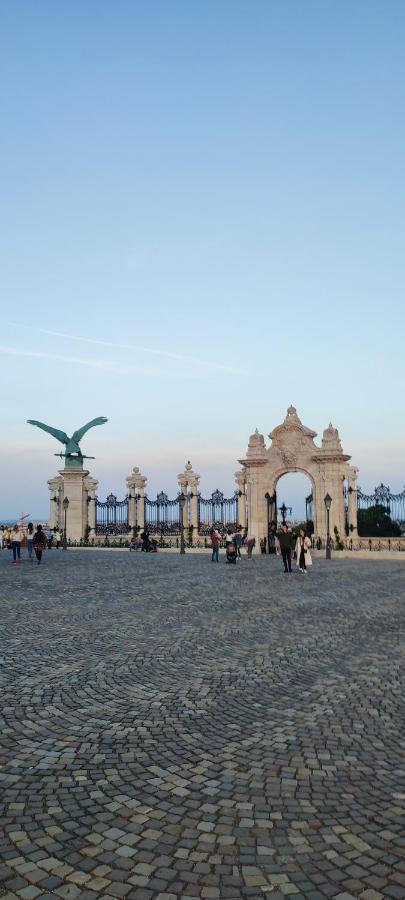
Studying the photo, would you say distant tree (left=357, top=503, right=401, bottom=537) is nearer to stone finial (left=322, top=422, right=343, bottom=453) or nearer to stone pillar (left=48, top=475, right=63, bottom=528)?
stone finial (left=322, top=422, right=343, bottom=453)

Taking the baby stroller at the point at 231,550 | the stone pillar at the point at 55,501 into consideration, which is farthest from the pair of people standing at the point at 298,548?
the stone pillar at the point at 55,501

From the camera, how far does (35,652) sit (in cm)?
880

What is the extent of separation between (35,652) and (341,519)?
28232 millimetres

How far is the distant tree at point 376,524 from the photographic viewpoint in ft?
182

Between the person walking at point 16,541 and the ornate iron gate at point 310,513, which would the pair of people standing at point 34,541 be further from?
the ornate iron gate at point 310,513

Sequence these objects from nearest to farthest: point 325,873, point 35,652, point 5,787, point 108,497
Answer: point 325,873 < point 5,787 < point 35,652 < point 108,497

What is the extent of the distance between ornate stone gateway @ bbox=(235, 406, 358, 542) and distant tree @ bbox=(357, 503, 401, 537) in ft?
59.0

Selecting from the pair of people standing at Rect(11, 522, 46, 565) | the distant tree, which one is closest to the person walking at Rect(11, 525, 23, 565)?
the pair of people standing at Rect(11, 522, 46, 565)

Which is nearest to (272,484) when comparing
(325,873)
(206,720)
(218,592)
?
(218,592)

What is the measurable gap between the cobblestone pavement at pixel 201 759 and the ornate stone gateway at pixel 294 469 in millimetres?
23860

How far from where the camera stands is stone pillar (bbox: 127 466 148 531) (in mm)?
41594

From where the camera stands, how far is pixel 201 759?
509 centimetres

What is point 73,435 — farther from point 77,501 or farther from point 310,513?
point 310,513

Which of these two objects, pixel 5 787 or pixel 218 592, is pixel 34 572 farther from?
pixel 5 787
